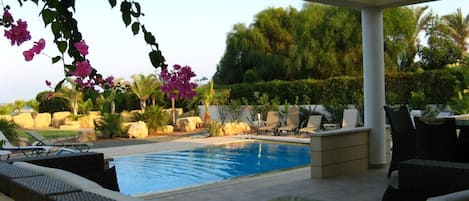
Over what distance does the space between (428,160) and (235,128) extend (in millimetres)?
13594

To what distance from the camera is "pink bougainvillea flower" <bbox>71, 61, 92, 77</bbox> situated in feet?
5.48

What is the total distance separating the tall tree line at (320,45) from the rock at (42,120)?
397 inches

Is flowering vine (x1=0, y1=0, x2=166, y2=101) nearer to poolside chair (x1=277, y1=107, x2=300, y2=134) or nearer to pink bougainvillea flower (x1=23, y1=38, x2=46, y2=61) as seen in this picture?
pink bougainvillea flower (x1=23, y1=38, x2=46, y2=61)

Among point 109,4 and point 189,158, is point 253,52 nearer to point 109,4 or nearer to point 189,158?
point 189,158

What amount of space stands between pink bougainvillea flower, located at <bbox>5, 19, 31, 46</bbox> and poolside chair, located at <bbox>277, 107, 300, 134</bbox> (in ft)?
47.1

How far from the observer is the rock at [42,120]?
2269 centimetres

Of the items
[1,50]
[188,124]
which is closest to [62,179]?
[1,50]

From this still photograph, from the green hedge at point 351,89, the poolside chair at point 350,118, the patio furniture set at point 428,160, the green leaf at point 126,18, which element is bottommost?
the patio furniture set at point 428,160

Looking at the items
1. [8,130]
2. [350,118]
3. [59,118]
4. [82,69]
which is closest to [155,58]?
[82,69]

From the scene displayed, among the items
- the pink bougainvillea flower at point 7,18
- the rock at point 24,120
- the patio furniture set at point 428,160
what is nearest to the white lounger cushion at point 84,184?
the pink bougainvillea flower at point 7,18

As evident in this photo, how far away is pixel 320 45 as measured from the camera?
70.7 feet

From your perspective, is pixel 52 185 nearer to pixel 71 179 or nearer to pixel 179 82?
pixel 71 179

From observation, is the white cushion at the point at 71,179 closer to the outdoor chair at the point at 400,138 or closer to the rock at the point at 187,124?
the outdoor chair at the point at 400,138

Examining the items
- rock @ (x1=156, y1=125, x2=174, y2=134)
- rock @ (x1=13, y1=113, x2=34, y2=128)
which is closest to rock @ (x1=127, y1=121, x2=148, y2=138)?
rock @ (x1=156, y1=125, x2=174, y2=134)
